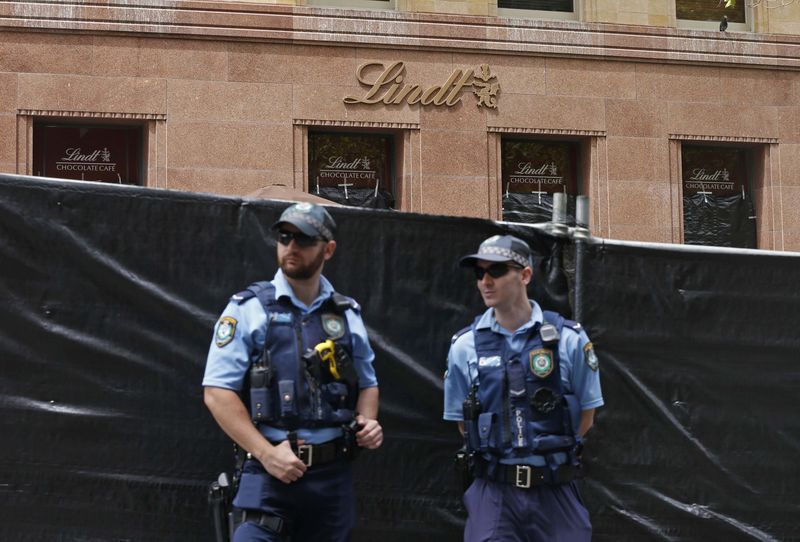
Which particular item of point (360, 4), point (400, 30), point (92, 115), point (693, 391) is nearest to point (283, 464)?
point (693, 391)

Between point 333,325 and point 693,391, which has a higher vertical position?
point 333,325

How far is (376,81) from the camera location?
18406 millimetres

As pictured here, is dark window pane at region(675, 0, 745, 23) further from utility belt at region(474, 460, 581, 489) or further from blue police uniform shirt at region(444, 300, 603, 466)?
utility belt at region(474, 460, 581, 489)

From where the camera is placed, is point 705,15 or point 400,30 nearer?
point 400,30

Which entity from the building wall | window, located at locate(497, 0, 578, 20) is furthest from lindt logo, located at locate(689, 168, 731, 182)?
window, located at locate(497, 0, 578, 20)

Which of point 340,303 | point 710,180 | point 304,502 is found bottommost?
point 304,502

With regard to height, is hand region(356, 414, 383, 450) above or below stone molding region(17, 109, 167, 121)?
below

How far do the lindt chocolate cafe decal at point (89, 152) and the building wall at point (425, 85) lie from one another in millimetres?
465

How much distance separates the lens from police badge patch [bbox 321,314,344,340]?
4566 millimetres

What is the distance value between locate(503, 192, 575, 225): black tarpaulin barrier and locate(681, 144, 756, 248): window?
7.50ft

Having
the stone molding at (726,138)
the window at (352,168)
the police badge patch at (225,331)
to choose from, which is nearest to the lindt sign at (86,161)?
the window at (352,168)

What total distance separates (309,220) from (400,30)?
14499mm

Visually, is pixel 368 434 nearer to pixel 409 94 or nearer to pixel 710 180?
pixel 409 94

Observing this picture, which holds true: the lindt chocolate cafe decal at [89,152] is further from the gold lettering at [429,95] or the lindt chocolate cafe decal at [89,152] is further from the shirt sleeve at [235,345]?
the shirt sleeve at [235,345]
